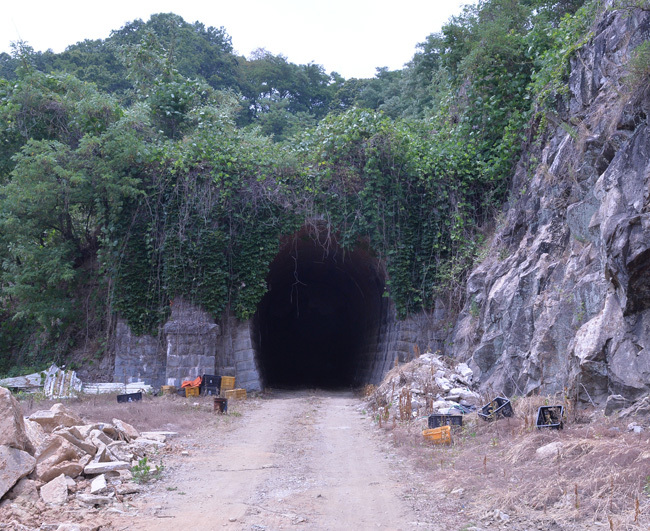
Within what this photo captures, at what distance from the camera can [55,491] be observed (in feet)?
17.3

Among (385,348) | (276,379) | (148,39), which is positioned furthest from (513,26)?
(276,379)

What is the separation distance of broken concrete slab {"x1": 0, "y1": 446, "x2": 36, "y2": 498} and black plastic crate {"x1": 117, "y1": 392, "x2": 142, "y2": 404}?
6.55m

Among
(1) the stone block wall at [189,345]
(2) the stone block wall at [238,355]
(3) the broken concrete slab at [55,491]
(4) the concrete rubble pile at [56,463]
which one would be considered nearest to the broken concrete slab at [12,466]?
(4) the concrete rubble pile at [56,463]

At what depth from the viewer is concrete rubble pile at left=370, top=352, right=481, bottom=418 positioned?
390 inches

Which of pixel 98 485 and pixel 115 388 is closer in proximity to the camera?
pixel 98 485

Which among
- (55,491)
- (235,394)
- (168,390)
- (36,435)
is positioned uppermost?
(36,435)

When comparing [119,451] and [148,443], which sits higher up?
[119,451]

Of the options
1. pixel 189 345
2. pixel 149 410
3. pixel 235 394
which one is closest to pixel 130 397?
pixel 149 410

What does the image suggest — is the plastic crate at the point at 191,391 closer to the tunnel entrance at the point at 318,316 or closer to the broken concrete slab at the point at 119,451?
the tunnel entrance at the point at 318,316

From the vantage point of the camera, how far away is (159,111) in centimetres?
1939

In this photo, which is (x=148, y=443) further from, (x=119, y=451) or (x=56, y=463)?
(x=56, y=463)

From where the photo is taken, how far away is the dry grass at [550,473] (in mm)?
4641

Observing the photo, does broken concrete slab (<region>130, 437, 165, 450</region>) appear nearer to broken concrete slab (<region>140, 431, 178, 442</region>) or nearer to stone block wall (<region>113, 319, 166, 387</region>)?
broken concrete slab (<region>140, 431, 178, 442</region>)

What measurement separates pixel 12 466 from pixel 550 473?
17.0 ft
